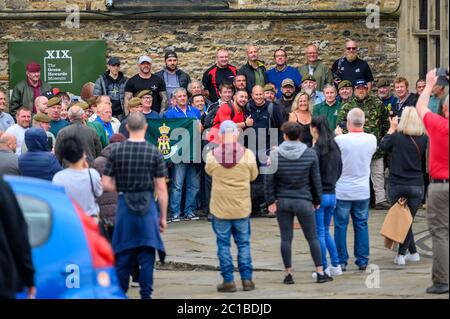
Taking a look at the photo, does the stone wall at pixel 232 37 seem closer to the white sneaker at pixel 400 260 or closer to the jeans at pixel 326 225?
the white sneaker at pixel 400 260

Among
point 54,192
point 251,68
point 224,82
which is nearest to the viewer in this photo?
point 54,192

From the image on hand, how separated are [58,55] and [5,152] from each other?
8780 millimetres

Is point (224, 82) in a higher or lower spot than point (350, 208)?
higher

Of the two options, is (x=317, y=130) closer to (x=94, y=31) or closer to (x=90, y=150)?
(x=90, y=150)

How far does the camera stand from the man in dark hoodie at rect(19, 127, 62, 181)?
15406 mm

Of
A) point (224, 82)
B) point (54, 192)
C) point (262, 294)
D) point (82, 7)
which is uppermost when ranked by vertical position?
point (82, 7)

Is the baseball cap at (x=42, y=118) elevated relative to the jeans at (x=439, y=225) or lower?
elevated

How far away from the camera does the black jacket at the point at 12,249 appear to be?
8.98 metres

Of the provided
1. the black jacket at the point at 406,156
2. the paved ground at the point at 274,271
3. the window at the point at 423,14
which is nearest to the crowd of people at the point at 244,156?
the black jacket at the point at 406,156

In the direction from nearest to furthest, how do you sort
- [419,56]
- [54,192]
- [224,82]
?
[54,192]
[224,82]
[419,56]

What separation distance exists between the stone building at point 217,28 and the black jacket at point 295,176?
10.3 meters

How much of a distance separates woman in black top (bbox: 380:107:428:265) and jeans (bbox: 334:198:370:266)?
52 cm

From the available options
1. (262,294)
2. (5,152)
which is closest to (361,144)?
(262,294)

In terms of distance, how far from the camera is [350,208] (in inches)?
629
